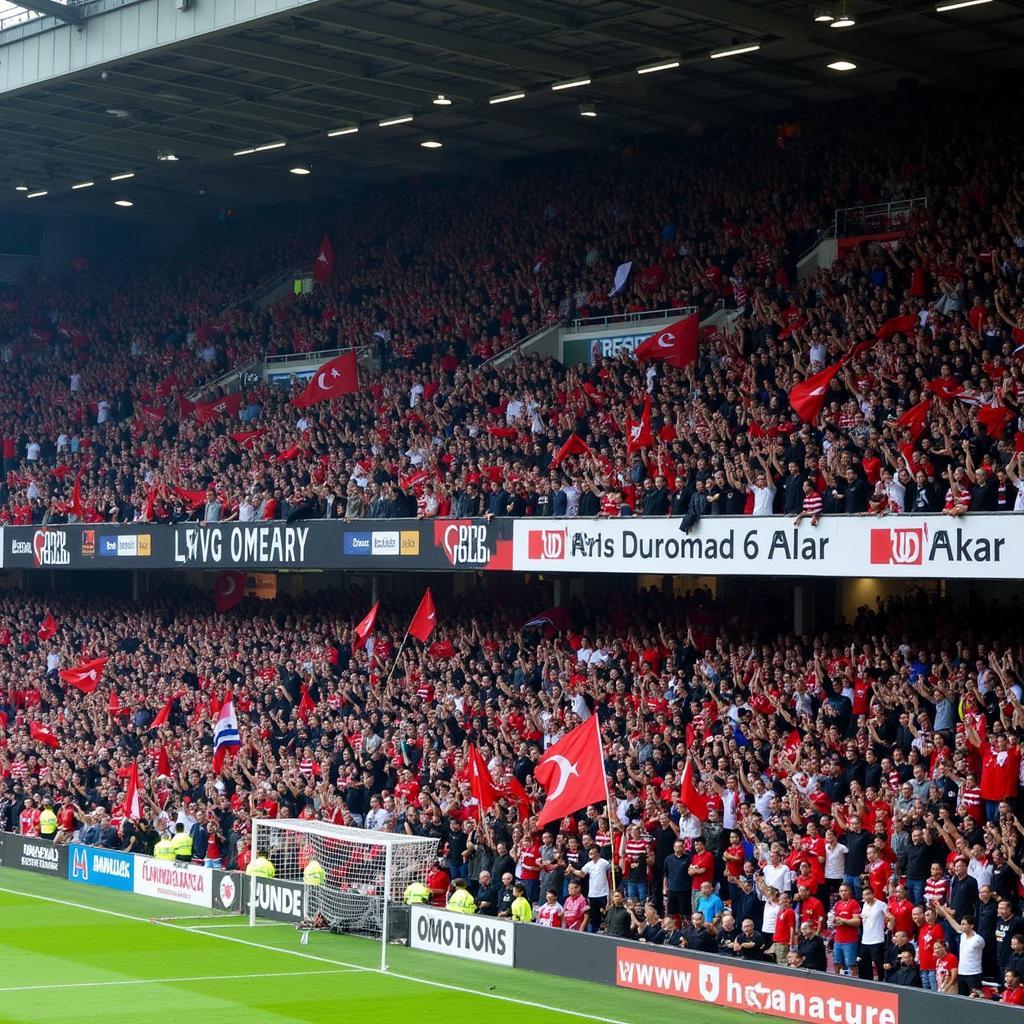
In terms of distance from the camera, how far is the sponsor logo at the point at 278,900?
2772cm

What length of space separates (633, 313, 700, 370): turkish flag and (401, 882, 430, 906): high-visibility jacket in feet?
33.4

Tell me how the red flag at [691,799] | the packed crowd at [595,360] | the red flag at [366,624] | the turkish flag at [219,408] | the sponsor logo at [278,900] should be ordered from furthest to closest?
the turkish flag at [219,408] → the red flag at [366,624] → the sponsor logo at [278,900] → the packed crowd at [595,360] → the red flag at [691,799]

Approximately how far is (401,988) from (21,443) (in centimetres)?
2614

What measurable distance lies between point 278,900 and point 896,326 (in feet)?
41.9

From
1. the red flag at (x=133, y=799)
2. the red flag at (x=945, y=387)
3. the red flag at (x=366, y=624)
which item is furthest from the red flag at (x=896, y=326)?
the red flag at (x=133, y=799)

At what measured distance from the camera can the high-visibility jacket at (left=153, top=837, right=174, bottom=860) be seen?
31.1m

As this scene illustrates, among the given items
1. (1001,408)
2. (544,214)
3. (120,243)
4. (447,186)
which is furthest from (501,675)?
(120,243)

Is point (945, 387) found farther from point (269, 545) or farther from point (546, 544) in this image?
point (269, 545)

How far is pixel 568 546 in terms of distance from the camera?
29.0 m

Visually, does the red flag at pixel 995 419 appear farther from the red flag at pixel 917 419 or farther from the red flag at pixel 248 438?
the red flag at pixel 248 438

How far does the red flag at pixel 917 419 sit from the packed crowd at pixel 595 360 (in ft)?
0.21

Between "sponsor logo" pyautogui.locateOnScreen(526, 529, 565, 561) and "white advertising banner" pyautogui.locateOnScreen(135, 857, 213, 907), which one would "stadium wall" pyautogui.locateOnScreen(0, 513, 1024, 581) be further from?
"white advertising banner" pyautogui.locateOnScreen(135, 857, 213, 907)

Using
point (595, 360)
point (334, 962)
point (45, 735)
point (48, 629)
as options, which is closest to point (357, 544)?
point (595, 360)

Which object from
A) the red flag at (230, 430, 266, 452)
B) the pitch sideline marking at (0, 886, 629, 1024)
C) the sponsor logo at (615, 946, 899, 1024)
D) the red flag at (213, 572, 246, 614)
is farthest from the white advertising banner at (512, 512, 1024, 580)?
the red flag at (213, 572, 246, 614)
